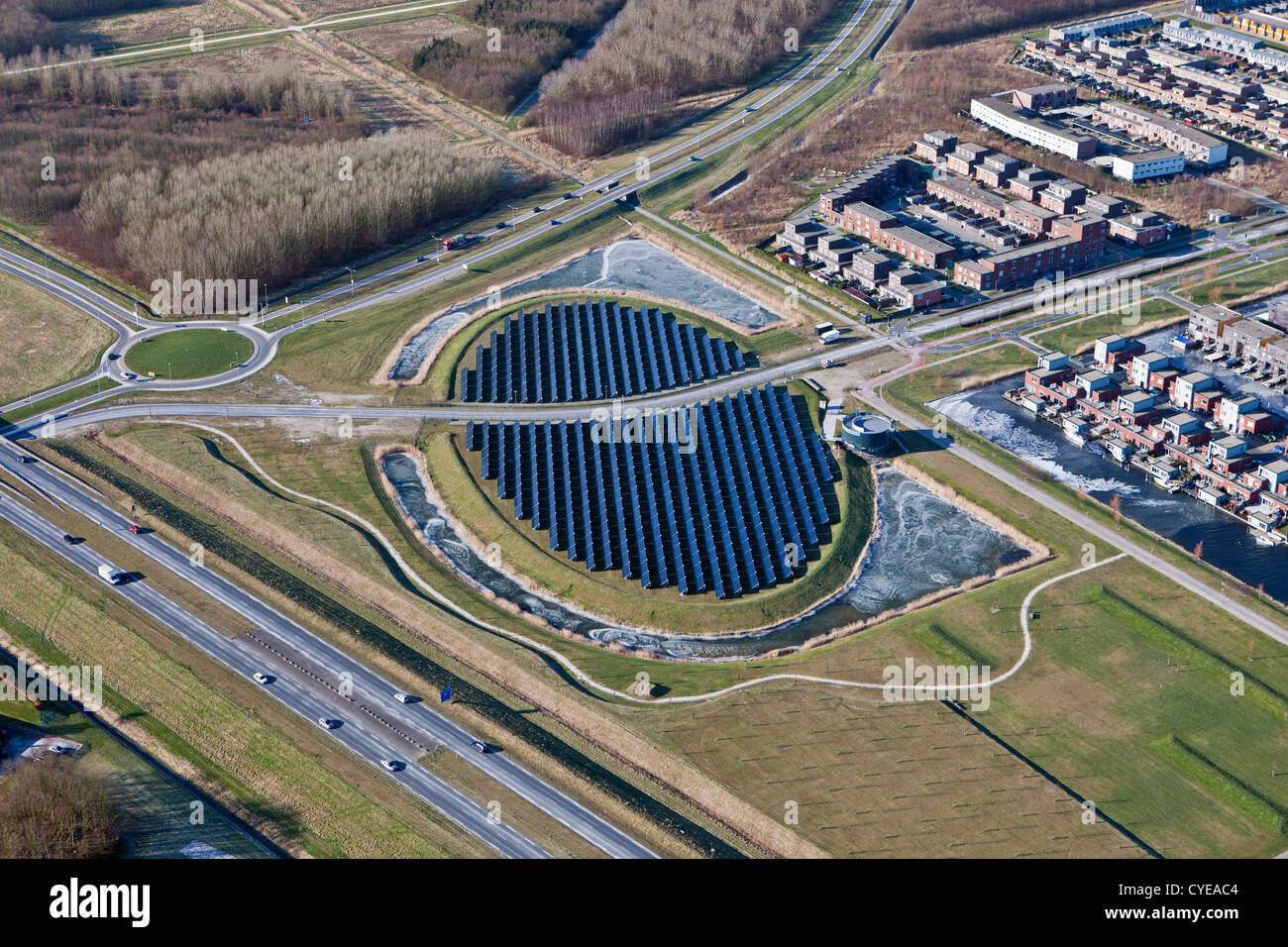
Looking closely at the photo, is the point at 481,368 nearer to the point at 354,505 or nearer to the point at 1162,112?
the point at 354,505

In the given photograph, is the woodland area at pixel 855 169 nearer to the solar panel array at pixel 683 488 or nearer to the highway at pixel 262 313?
the highway at pixel 262 313

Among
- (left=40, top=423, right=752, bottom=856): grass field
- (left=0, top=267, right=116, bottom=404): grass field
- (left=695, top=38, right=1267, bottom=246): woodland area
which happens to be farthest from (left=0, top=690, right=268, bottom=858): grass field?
(left=695, top=38, right=1267, bottom=246): woodland area

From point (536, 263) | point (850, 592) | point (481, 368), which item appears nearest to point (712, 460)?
point (850, 592)

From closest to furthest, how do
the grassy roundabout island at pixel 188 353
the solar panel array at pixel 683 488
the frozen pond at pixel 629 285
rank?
the solar panel array at pixel 683 488
the grassy roundabout island at pixel 188 353
the frozen pond at pixel 629 285

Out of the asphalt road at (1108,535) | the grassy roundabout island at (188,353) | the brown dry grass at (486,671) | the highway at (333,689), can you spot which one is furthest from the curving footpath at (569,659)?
the grassy roundabout island at (188,353)

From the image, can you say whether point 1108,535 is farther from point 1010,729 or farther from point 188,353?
point 188,353

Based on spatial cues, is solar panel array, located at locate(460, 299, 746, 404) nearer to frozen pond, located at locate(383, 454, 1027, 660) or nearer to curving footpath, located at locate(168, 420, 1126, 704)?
frozen pond, located at locate(383, 454, 1027, 660)
